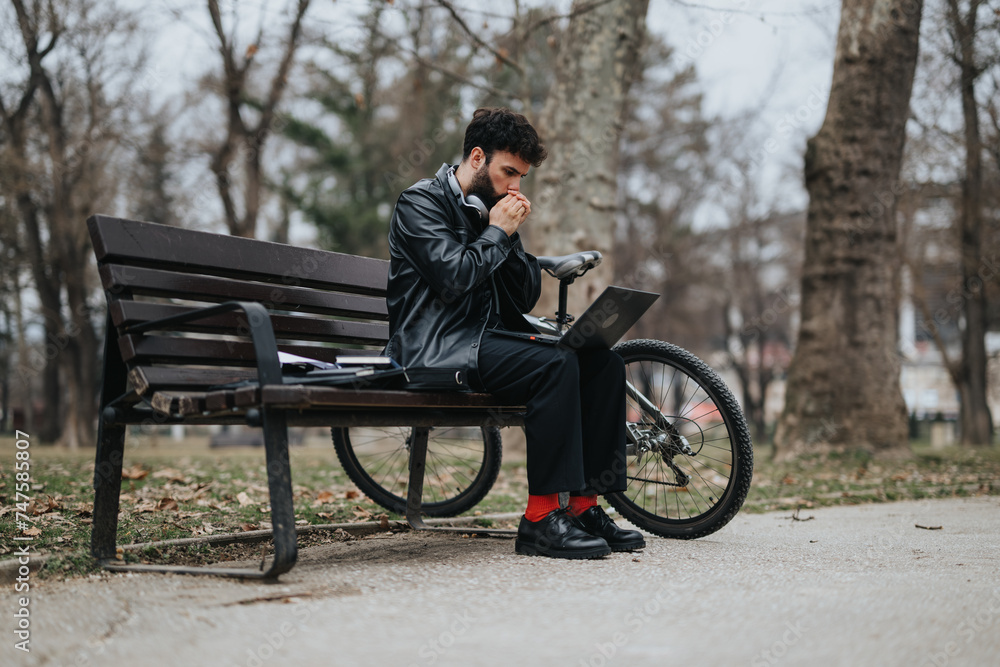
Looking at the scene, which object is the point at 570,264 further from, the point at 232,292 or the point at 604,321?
the point at 232,292

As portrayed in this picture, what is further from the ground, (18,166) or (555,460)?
(18,166)

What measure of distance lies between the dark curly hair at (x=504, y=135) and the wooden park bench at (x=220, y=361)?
2.79ft

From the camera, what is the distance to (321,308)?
3.59 meters

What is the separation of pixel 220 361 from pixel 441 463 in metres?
2.04

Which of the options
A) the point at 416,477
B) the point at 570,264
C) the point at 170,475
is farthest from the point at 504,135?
the point at 170,475

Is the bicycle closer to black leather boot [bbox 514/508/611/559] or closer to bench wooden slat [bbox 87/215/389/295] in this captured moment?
black leather boot [bbox 514/508/611/559]

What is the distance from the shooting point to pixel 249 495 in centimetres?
519

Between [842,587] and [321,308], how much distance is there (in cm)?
222

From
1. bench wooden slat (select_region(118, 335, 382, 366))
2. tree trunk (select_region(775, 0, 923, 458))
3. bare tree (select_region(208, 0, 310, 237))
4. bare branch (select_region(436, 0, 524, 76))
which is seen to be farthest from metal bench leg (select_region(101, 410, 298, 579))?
bare tree (select_region(208, 0, 310, 237))

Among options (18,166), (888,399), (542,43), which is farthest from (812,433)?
(18,166)

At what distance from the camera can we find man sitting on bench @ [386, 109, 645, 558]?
305cm

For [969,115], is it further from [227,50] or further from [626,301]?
[626,301]

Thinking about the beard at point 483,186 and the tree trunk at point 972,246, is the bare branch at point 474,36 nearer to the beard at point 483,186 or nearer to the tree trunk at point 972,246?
the beard at point 483,186

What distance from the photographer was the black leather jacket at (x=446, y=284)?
308 cm
